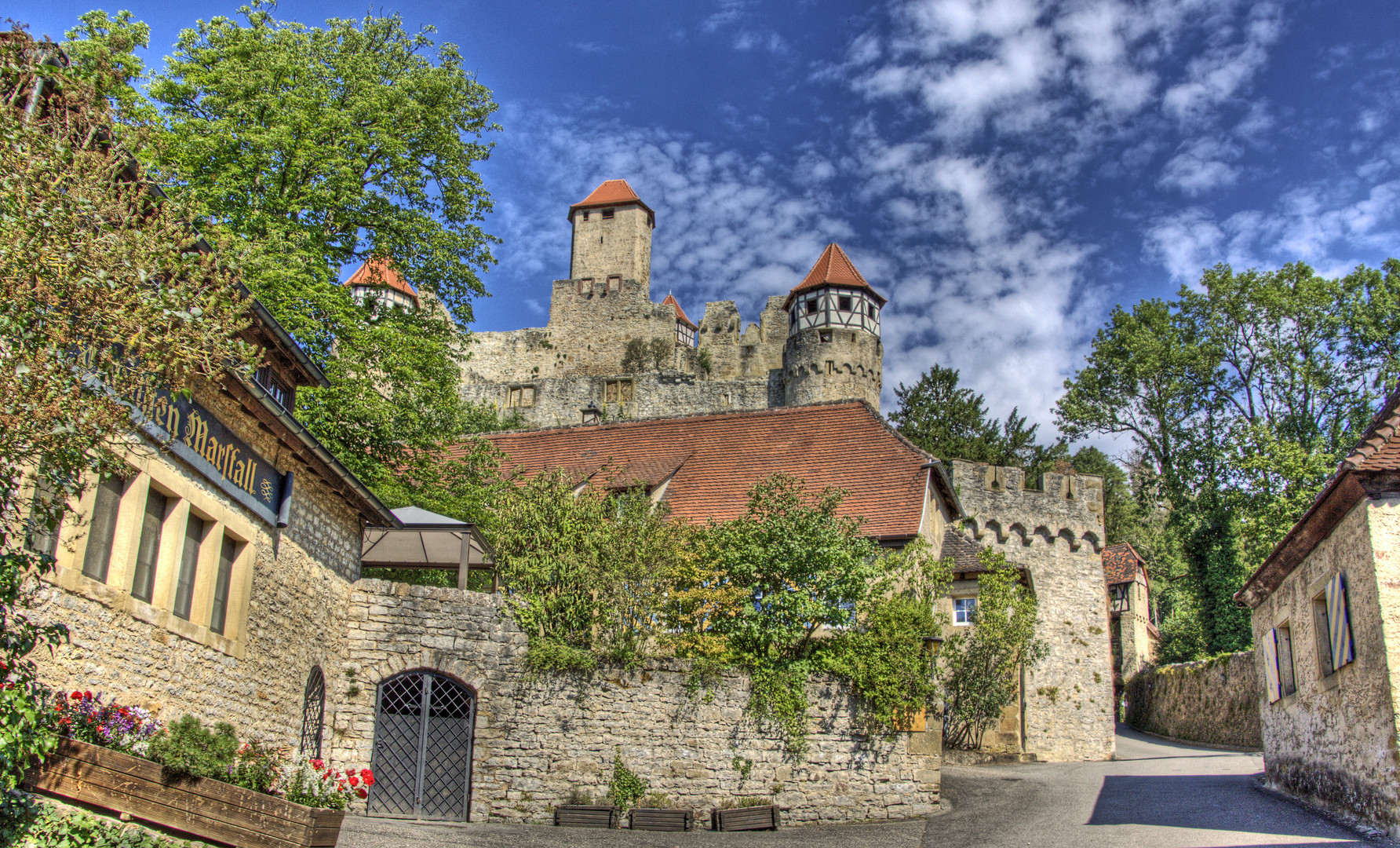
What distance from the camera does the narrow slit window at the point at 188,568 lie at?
8.94 meters

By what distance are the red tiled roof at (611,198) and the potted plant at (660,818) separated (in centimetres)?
4906

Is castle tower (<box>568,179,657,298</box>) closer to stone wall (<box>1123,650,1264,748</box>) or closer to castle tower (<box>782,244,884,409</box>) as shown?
castle tower (<box>782,244,884,409</box>)

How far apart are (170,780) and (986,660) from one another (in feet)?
65.0

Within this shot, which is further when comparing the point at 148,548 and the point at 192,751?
the point at 148,548

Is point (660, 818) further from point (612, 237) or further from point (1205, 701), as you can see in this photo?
point (612, 237)

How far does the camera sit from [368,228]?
62.5 ft

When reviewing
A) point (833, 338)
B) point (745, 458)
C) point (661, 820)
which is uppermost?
point (833, 338)

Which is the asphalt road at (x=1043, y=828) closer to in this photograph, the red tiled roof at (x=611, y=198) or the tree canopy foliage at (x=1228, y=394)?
the tree canopy foliage at (x=1228, y=394)

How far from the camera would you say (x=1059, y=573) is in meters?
30.9

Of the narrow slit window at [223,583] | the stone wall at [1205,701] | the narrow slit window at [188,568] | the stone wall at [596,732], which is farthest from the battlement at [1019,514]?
the narrow slit window at [188,568]

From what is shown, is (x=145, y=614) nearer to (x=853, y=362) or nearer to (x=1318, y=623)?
(x=1318, y=623)

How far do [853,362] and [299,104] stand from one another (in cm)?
3095

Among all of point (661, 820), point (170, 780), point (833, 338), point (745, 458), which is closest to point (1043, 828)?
point (661, 820)

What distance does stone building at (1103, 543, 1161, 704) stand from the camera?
146 ft
